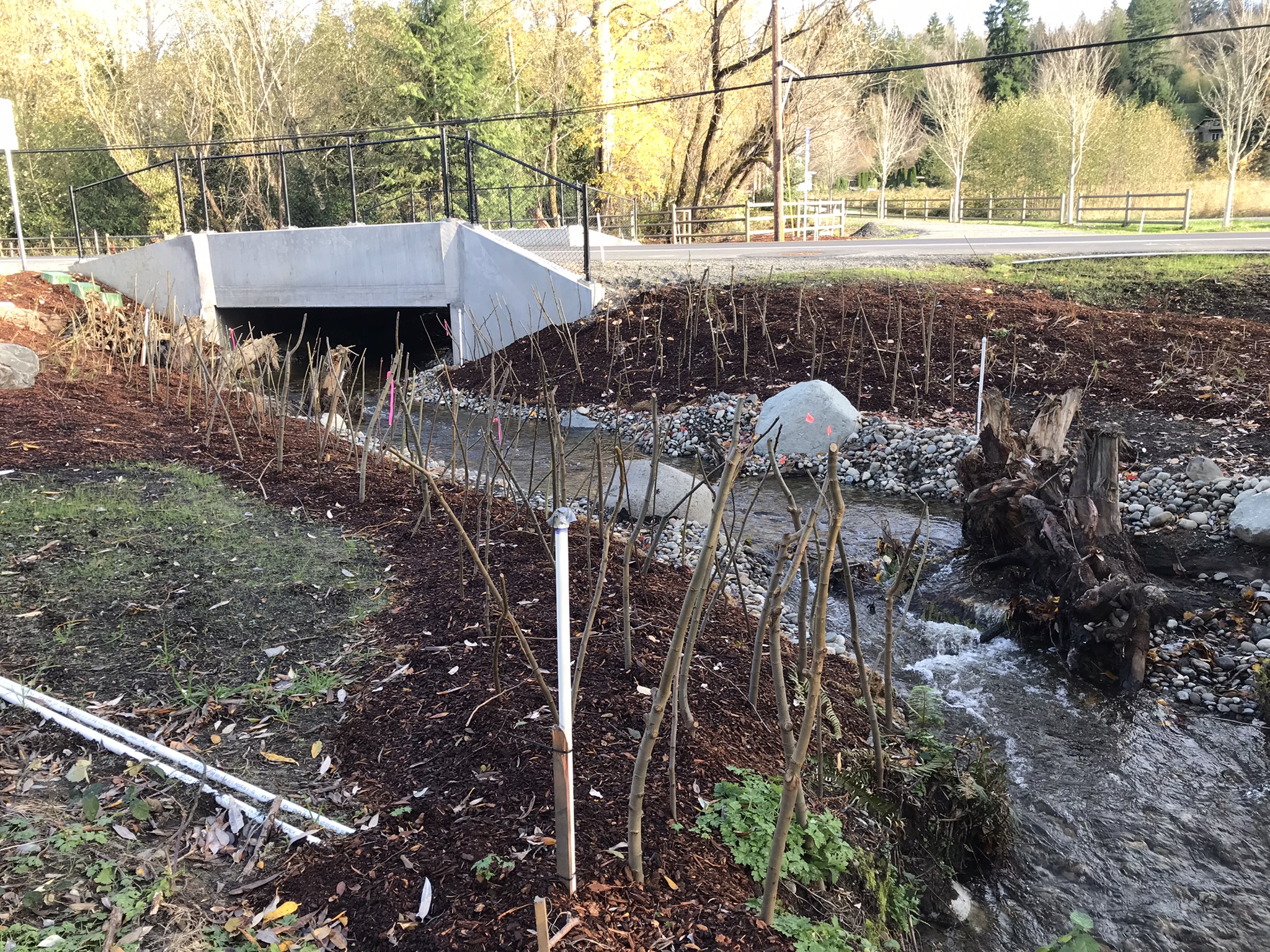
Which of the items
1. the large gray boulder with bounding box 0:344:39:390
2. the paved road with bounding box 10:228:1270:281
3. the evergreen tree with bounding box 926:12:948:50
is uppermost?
the evergreen tree with bounding box 926:12:948:50

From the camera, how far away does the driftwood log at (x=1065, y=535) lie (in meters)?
4.64

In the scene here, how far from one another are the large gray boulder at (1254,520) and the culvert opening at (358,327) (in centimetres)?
1223

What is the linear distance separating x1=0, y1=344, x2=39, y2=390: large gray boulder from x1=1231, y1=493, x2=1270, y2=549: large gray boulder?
32.2 feet

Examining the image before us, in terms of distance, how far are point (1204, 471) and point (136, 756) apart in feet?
23.1

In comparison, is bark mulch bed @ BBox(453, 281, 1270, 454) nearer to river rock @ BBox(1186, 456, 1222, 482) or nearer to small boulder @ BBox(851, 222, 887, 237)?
river rock @ BBox(1186, 456, 1222, 482)

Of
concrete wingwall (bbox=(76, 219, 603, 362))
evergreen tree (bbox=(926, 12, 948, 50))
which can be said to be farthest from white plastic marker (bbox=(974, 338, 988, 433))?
evergreen tree (bbox=(926, 12, 948, 50))

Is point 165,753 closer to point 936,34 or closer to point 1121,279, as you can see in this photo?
point 1121,279

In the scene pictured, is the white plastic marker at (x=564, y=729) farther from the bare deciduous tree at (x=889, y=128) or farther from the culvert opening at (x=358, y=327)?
the bare deciduous tree at (x=889, y=128)

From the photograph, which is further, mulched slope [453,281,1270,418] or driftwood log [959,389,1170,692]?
mulched slope [453,281,1270,418]

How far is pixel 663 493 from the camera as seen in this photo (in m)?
6.57

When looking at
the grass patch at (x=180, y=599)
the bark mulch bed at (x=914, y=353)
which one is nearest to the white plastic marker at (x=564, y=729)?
the grass patch at (x=180, y=599)

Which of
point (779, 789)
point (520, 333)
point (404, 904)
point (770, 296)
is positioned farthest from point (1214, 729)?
point (520, 333)

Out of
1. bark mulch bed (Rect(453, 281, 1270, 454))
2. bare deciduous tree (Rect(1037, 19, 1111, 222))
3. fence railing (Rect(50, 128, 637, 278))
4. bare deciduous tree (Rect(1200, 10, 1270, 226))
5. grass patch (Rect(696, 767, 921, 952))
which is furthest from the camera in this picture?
bare deciduous tree (Rect(1037, 19, 1111, 222))

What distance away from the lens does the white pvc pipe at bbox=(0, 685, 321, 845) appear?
249 centimetres
